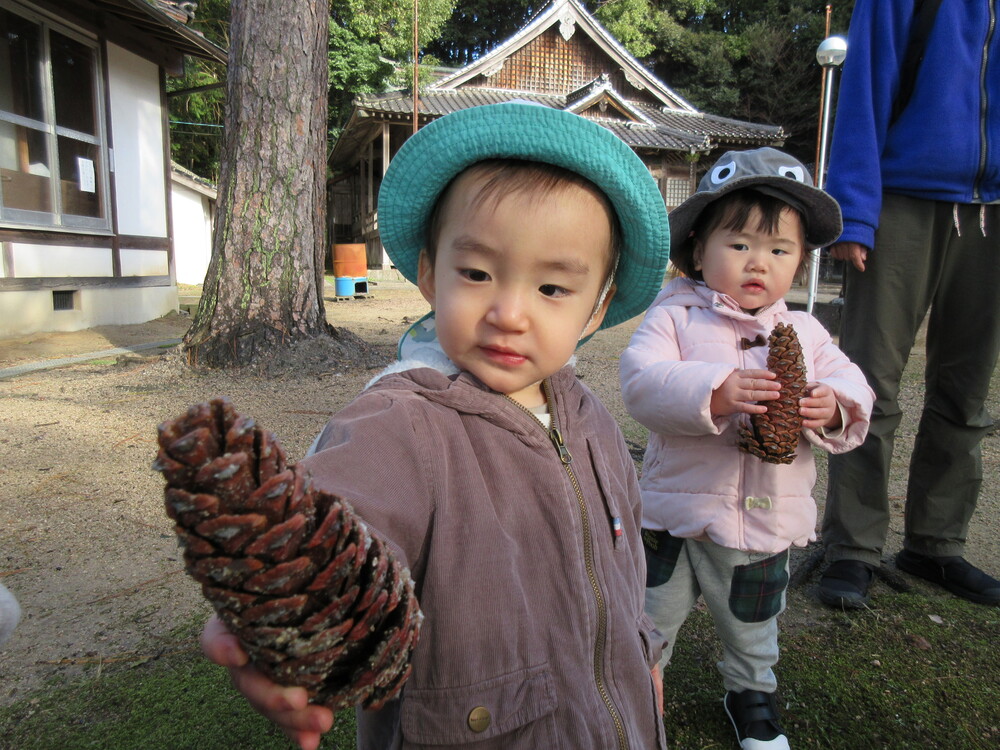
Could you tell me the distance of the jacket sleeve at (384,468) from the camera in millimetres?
908

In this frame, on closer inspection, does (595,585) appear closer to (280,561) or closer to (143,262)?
(280,561)

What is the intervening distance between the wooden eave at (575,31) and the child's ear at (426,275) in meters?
20.1

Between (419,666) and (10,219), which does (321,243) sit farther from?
(419,666)

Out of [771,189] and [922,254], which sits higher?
[771,189]

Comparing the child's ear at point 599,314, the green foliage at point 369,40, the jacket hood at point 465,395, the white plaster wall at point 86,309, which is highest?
the green foliage at point 369,40

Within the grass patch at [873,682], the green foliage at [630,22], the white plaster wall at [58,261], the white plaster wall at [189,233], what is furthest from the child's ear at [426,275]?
the green foliage at [630,22]

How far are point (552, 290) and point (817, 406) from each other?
922mm

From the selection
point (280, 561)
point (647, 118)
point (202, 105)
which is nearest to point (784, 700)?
point (280, 561)

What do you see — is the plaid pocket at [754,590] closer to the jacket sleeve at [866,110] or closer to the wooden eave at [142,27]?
the jacket sleeve at [866,110]

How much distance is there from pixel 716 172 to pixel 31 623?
2468 mm

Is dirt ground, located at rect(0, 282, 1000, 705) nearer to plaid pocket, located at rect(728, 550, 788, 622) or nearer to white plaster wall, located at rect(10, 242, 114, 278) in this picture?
plaid pocket, located at rect(728, 550, 788, 622)

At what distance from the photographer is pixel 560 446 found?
1.20 metres

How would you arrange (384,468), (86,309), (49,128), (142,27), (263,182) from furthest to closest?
(142,27) < (86,309) < (49,128) < (263,182) < (384,468)

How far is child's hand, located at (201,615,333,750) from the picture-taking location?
2.25ft
